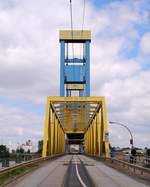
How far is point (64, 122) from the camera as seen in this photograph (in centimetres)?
10062

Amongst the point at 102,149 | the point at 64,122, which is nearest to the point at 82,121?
the point at 64,122

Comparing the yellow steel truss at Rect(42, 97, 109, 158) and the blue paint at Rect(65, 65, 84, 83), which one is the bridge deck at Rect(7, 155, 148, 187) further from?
the blue paint at Rect(65, 65, 84, 83)

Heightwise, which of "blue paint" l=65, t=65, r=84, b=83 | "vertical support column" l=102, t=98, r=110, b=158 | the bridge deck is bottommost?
the bridge deck

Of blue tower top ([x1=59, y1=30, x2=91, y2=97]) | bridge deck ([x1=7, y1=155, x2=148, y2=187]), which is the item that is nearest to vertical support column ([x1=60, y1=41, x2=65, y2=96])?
blue tower top ([x1=59, y1=30, x2=91, y2=97])

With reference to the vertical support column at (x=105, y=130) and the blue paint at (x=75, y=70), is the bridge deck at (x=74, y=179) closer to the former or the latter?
the vertical support column at (x=105, y=130)

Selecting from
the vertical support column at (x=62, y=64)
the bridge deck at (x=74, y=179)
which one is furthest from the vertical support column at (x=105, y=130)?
the bridge deck at (x=74, y=179)

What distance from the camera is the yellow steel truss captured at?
187 ft

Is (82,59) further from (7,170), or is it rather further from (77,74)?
(7,170)

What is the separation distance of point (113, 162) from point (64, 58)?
40.3m

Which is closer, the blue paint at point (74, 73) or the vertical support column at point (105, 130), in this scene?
the vertical support column at point (105, 130)

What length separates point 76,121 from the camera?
98500mm

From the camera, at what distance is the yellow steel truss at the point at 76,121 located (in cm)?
5712

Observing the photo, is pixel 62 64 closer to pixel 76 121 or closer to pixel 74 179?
pixel 76 121

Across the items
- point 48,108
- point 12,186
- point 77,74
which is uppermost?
Result: point 77,74
